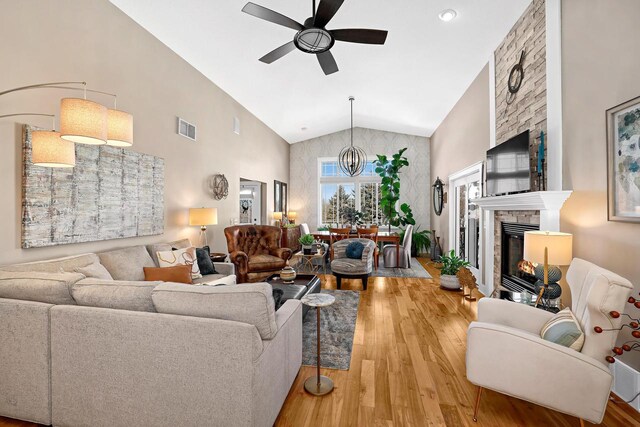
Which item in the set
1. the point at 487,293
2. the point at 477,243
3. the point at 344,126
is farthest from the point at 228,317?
the point at 344,126

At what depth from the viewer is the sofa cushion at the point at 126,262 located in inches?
115

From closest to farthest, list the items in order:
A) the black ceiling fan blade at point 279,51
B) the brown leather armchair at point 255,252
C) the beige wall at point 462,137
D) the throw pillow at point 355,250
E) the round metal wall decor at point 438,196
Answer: the black ceiling fan blade at point 279,51 < the brown leather armchair at point 255,252 < the beige wall at point 462,137 < the throw pillow at point 355,250 < the round metal wall decor at point 438,196

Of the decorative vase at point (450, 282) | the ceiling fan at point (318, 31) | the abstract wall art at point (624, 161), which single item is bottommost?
the decorative vase at point (450, 282)

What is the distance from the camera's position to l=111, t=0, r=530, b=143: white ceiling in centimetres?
348

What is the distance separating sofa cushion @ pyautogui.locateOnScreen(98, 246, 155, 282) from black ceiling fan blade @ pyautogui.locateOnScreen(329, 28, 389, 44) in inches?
114

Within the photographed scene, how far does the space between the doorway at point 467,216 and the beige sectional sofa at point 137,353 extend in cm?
437

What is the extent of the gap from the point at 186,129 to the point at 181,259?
6.55 ft

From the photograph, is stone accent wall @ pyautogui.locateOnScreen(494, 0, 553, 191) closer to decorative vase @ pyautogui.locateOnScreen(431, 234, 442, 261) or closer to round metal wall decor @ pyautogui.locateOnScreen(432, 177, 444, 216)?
round metal wall decor @ pyautogui.locateOnScreen(432, 177, 444, 216)

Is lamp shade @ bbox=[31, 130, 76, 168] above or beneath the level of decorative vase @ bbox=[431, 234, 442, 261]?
above

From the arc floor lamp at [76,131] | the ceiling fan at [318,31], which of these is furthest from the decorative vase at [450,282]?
the arc floor lamp at [76,131]

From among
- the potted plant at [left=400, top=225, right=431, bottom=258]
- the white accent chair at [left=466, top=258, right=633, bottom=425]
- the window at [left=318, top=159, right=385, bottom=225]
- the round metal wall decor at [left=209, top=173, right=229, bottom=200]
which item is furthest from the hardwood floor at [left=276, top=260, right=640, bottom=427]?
the window at [left=318, top=159, right=385, bottom=225]

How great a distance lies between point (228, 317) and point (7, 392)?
1469mm

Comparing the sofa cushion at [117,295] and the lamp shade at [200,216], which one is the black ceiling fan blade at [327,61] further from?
the sofa cushion at [117,295]

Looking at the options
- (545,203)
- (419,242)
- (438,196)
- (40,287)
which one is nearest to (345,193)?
(419,242)
